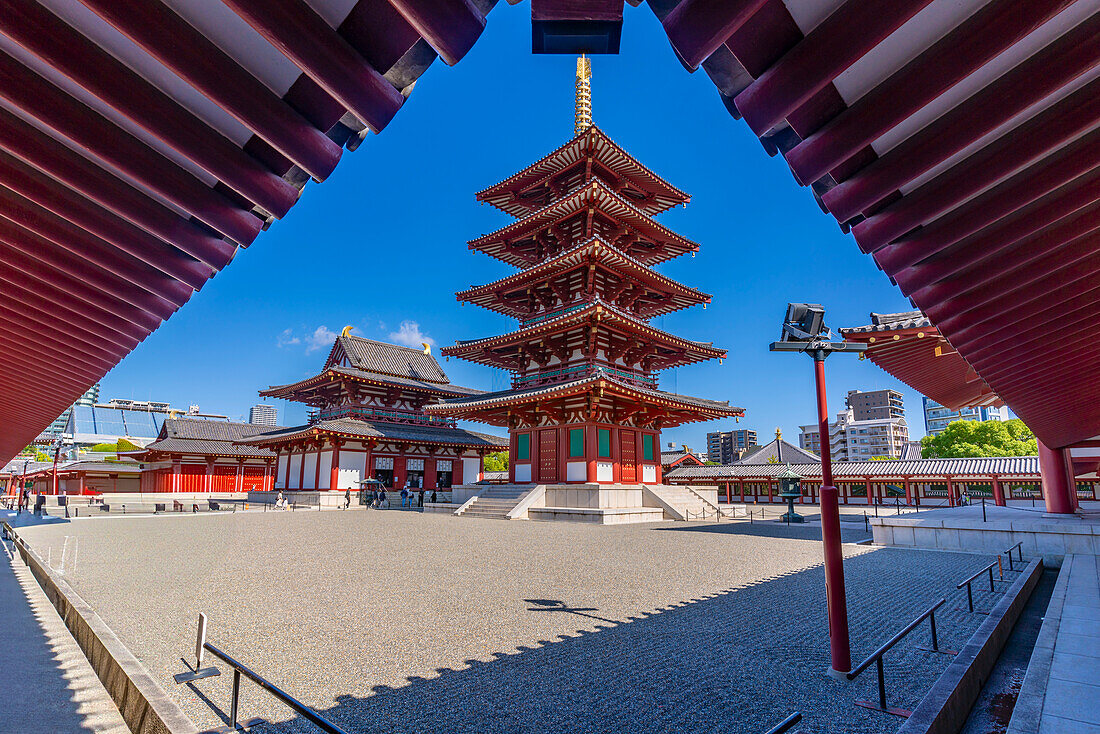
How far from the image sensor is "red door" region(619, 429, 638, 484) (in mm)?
24531

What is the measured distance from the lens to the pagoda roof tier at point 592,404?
22.1 meters

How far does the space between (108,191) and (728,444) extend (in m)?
140

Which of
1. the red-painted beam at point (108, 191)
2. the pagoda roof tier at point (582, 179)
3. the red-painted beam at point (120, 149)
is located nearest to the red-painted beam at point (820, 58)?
the red-painted beam at point (120, 149)

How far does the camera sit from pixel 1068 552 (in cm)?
1211

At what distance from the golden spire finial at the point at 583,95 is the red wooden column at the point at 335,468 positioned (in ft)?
71.6

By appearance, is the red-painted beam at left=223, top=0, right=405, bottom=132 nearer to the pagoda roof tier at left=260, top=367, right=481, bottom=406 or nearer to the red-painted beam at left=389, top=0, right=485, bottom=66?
the red-painted beam at left=389, top=0, right=485, bottom=66

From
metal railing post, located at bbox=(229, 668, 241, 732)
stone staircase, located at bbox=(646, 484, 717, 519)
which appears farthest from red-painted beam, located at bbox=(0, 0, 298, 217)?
stone staircase, located at bbox=(646, 484, 717, 519)

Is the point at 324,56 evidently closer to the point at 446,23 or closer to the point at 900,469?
the point at 446,23

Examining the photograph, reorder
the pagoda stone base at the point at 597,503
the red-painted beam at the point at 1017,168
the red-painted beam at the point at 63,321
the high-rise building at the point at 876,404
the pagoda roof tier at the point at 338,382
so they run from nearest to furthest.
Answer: the red-painted beam at the point at 1017,168 < the red-painted beam at the point at 63,321 < the pagoda stone base at the point at 597,503 < the pagoda roof tier at the point at 338,382 < the high-rise building at the point at 876,404

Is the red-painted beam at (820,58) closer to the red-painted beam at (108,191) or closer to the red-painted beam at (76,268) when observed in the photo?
the red-painted beam at (108,191)

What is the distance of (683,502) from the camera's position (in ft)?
77.9

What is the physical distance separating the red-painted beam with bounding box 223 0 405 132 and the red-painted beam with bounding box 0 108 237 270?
1233 mm

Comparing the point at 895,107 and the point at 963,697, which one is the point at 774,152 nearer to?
the point at 895,107

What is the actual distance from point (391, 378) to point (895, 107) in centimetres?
3594
